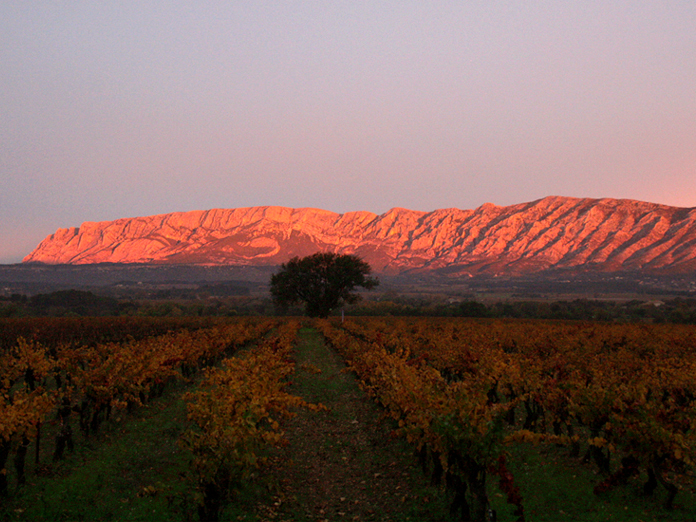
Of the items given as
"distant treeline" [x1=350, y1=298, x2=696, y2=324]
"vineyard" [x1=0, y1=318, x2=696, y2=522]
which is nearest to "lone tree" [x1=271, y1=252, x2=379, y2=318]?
"distant treeline" [x1=350, y1=298, x2=696, y2=324]

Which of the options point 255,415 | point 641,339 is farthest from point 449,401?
point 641,339

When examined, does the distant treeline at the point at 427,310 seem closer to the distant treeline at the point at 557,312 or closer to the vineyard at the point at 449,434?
the distant treeline at the point at 557,312

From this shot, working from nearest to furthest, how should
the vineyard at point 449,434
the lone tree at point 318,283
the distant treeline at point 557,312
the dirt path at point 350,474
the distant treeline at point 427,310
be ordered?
the vineyard at point 449,434 < the dirt path at point 350,474 < the lone tree at point 318,283 < the distant treeline at point 557,312 < the distant treeline at point 427,310

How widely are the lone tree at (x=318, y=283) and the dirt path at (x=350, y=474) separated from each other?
4751 cm

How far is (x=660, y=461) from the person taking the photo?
7.70 metres

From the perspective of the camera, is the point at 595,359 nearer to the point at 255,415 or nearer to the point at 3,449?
the point at 255,415

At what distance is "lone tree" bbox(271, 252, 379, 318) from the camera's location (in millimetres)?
63000

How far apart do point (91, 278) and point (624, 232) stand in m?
222

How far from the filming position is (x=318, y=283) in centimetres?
6406

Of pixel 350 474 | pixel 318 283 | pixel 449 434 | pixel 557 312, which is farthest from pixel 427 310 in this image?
pixel 449 434

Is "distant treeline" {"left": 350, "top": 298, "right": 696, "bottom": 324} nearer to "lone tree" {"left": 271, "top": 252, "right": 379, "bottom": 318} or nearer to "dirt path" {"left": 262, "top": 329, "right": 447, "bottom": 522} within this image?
"lone tree" {"left": 271, "top": 252, "right": 379, "bottom": 318}

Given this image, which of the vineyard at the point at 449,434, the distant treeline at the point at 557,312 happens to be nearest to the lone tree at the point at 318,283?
the distant treeline at the point at 557,312

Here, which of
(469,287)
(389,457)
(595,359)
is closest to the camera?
(389,457)

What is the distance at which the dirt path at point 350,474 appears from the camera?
7965mm
